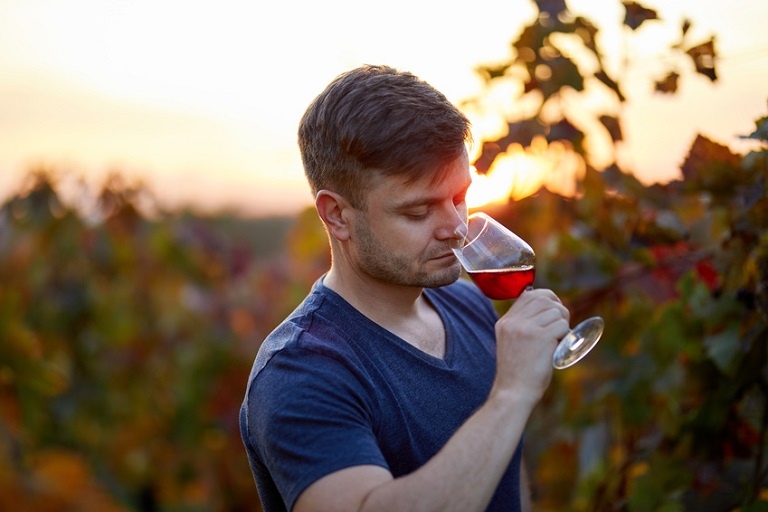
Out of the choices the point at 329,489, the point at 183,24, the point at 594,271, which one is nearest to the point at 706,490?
the point at 594,271

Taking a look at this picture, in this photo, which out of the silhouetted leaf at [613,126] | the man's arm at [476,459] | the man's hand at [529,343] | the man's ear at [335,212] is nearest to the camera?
the man's arm at [476,459]

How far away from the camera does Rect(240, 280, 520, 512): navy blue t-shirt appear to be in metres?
1.56

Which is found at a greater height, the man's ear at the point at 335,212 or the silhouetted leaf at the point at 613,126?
the silhouetted leaf at the point at 613,126

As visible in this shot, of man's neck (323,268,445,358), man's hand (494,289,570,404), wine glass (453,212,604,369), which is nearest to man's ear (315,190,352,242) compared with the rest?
man's neck (323,268,445,358)

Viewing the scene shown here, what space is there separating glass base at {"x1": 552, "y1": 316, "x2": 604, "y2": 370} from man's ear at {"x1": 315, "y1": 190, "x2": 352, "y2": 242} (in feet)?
1.52

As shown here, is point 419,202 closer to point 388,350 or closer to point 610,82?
point 388,350

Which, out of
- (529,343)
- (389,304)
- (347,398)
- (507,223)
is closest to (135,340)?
(507,223)

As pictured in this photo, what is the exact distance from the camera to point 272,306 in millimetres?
6320

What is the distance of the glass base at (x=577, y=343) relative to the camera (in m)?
1.80

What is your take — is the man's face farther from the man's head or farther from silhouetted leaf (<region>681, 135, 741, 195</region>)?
silhouetted leaf (<region>681, 135, 741, 195</region>)

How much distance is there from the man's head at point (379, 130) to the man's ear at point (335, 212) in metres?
0.02

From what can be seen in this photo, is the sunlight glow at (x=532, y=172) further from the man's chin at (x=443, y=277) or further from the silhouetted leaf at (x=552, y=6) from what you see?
the man's chin at (x=443, y=277)

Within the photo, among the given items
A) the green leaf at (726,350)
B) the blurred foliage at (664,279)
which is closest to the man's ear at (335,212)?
the blurred foliage at (664,279)

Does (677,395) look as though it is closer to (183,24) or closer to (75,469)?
(75,469)
